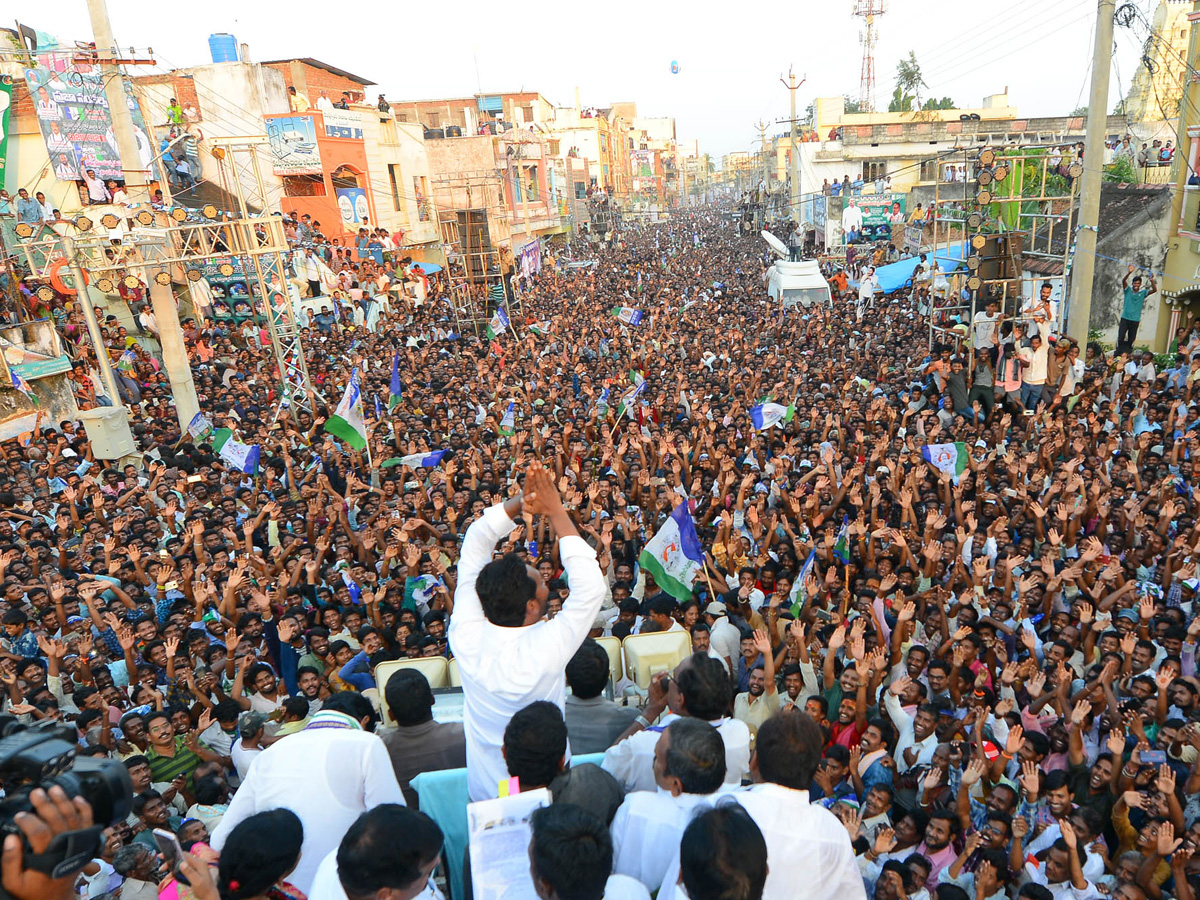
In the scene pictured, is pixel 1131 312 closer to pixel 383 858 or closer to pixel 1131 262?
pixel 1131 262

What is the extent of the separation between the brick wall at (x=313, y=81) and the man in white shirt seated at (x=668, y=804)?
31481 mm

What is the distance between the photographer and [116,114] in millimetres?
11352

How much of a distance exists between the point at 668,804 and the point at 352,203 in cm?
2720

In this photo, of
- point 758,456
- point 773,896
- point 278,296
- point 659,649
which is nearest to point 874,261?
point 278,296

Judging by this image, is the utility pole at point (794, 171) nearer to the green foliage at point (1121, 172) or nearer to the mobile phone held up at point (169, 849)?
the green foliage at point (1121, 172)

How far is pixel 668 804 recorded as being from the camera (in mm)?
2428

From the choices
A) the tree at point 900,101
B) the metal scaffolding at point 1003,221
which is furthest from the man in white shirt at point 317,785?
the tree at point 900,101

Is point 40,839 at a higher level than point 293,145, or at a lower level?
lower

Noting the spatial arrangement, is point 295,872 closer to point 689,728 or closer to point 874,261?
point 689,728

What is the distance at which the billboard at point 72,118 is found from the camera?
17.7 meters

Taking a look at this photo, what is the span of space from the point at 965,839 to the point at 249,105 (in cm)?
2999

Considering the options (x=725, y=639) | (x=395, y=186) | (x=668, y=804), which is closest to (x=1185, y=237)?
(x=725, y=639)

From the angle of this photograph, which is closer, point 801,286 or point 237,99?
point 801,286

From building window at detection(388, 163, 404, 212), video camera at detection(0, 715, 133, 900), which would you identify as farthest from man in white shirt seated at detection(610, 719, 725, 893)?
building window at detection(388, 163, 404, 212)
